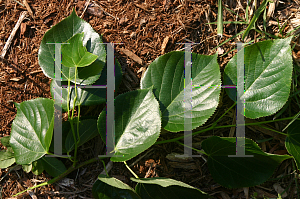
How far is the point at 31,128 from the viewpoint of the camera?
1.11m

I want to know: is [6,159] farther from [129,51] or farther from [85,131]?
[129,51]

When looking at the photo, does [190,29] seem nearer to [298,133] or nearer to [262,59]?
[262,59]

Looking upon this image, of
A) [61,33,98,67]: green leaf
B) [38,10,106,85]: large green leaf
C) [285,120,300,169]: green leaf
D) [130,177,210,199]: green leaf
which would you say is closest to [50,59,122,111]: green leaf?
[38,10,106,85]: large green leaf

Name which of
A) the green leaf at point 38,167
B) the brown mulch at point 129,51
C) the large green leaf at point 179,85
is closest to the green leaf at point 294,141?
the brown mulch at point 129,51

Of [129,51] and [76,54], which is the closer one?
[76,54]

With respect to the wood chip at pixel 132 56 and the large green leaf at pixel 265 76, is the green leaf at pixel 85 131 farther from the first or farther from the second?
the large green leaf at pixel 265 76

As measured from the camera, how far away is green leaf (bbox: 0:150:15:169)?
1.17 m

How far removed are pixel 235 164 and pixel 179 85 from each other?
1.32 feet

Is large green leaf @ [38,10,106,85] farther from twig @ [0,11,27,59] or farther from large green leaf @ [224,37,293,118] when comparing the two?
large green leaf @ [224,37,293,118]

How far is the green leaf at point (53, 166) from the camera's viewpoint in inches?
44.8

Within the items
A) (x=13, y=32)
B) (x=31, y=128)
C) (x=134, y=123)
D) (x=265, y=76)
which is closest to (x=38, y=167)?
(x=31, y=128)

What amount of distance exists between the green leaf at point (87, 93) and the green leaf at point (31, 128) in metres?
0.06

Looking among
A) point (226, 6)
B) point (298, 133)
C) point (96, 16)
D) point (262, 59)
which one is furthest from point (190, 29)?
point (298, 133)

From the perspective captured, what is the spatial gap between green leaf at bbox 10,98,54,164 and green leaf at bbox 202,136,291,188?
68cm
